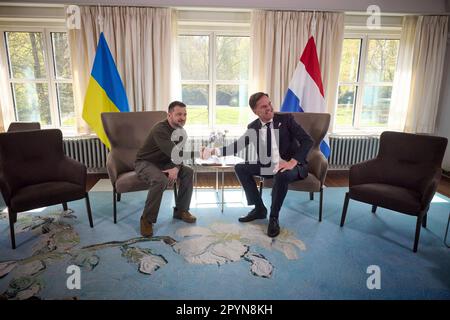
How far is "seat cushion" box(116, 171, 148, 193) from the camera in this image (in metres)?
2.86

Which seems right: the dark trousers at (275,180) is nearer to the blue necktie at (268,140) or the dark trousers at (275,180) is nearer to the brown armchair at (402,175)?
the blue necktie at (268,140)

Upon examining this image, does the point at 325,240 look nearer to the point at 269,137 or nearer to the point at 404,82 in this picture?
the point at 269,137

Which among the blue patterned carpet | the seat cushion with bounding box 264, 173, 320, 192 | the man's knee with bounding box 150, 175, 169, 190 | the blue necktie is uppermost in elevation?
the blue necktie

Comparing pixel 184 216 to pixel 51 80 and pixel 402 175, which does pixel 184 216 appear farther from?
pixel 51 80

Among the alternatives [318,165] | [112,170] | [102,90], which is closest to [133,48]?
[102,90]

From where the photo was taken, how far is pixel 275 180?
110 inches

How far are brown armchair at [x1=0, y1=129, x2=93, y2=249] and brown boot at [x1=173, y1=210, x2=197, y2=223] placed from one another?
760 millimetres

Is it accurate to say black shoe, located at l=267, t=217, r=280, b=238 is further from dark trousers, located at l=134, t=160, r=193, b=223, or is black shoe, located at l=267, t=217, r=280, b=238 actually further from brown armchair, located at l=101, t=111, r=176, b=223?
brown armchair, located at l=101, t=111, r=176, b=223

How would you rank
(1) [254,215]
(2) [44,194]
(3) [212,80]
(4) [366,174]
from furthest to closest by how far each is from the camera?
(3) [212,80] < (1) [254,215] < (4) [366,174] < (2) [44,194]

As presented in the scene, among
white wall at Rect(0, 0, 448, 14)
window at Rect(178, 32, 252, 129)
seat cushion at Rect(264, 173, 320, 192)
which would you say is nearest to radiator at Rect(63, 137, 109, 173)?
window at Rect(178, 32, 252, 129)

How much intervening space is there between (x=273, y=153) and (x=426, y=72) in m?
2.87

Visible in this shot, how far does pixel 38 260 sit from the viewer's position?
231 centimetres
